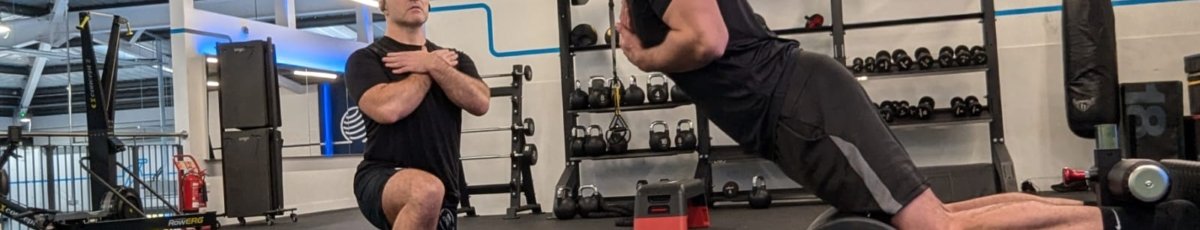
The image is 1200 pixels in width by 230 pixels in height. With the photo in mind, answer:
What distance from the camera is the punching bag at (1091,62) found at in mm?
5324

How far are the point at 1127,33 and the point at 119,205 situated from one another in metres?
6.21

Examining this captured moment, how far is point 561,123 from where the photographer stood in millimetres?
6480

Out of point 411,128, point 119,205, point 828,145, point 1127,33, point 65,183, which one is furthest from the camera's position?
point 65,183

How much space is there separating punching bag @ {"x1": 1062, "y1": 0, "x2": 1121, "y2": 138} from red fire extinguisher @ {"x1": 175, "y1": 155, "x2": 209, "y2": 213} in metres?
5.91

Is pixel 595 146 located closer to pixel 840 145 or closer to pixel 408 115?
pixel 408 115

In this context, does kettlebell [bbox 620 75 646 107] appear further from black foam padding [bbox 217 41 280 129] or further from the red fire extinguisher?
the red fire extinguisher

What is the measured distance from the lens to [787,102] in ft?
5.79

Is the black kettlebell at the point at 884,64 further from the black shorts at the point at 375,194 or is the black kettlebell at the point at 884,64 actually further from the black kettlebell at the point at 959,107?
the black shorts at the point at 375,194

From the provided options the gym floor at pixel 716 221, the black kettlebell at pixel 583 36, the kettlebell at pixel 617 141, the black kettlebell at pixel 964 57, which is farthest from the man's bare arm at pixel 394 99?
the black kettlebell at pixel 964 57

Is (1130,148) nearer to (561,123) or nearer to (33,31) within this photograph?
(561,123)

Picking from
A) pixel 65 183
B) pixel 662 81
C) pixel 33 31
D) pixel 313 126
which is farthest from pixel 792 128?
pixel 33 31

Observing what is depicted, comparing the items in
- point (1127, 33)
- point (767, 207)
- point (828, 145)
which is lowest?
point (767, 207)

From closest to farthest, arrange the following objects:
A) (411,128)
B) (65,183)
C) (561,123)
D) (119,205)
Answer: (411,128)
(119,205)
(561,123)
(65,183)

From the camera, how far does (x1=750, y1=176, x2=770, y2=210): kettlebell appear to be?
554 cm
